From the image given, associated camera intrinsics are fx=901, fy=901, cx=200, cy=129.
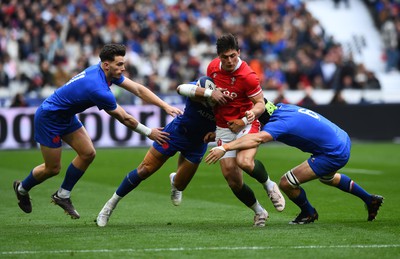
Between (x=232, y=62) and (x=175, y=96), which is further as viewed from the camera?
(x=175, y=96)

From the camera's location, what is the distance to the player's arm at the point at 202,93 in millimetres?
11055

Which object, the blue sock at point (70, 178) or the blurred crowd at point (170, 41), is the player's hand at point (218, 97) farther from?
the blurred crowd at point (170, 41)

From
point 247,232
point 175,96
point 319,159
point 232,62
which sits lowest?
point 175,96

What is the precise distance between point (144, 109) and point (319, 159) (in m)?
14.9

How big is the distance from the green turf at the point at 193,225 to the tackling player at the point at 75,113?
0.61m

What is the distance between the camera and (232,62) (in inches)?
439

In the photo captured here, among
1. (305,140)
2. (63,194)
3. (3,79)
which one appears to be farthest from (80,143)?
(3,79)

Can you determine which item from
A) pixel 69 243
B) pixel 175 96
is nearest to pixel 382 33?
pixel 175 96

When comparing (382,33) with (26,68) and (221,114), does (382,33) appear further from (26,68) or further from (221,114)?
(221,114)

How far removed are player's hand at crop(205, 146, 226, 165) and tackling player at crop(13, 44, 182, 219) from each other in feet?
4.14

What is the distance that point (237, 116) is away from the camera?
11445mm

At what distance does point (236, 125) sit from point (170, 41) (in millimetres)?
19768

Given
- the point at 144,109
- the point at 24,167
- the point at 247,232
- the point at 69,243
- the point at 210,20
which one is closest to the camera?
the point at 69,243

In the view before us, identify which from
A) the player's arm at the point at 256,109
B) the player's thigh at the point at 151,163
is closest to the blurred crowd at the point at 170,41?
the player's thigh at the point at 151,163
